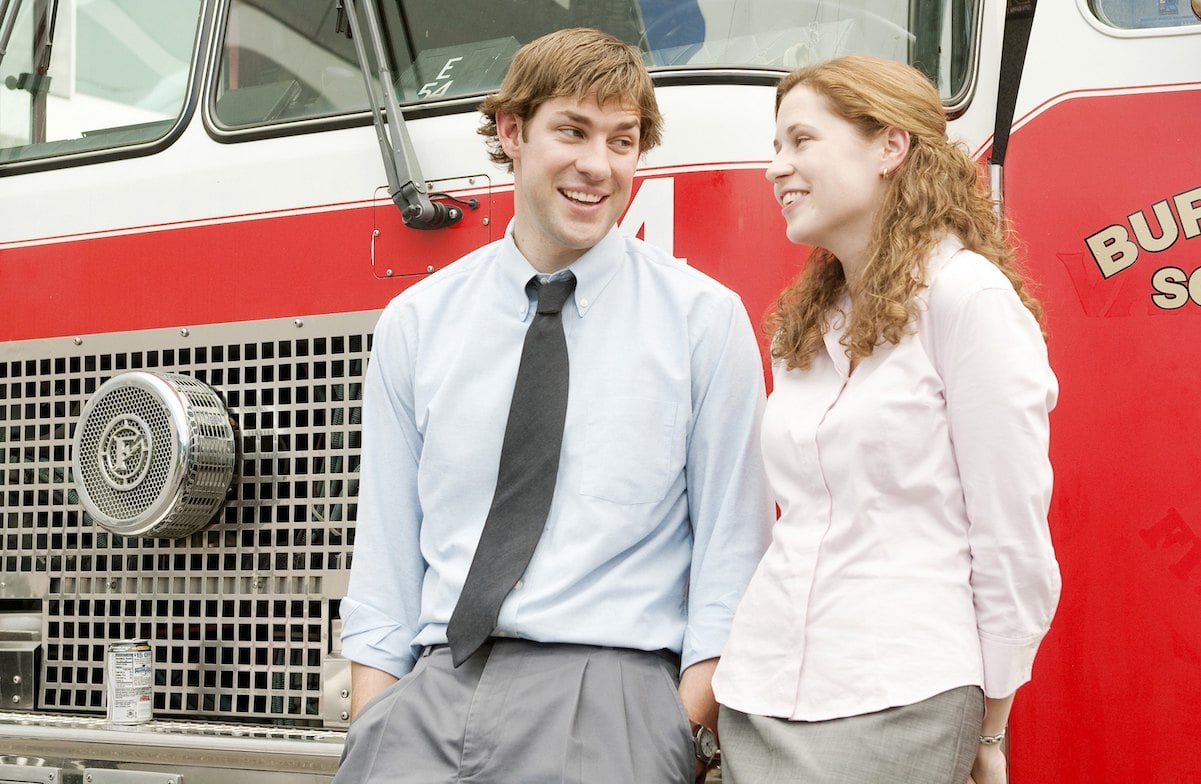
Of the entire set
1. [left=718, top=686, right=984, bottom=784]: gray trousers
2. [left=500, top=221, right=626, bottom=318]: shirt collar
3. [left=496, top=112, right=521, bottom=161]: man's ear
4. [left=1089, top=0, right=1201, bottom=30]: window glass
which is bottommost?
[left=718, top=686, right=984, bottom=784]: gray trousers

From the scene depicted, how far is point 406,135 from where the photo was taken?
2758 mm

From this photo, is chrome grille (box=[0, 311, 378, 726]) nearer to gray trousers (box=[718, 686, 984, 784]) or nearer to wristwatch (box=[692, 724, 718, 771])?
wristwatch (box=[692, 724, 718, 771])

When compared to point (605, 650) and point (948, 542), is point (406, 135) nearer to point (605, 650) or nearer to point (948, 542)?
point (605, 650)

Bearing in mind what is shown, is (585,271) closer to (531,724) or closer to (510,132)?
(510,132)

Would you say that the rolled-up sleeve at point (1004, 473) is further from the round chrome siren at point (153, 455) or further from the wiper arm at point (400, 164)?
the round chrome siren at point (153, 455)

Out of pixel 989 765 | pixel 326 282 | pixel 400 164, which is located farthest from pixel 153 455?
pixel 989 765

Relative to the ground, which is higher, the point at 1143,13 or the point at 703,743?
the point at 1143,13

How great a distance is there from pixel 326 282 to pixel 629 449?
1073 millimetres

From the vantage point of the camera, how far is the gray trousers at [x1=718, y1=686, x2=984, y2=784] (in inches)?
65.2

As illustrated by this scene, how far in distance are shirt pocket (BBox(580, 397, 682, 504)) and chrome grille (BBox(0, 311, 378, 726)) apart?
2.92ft

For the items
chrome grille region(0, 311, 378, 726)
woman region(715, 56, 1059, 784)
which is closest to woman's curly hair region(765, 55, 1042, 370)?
woman region(715, 56, 1059, 784)

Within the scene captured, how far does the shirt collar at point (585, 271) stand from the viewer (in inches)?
86.4

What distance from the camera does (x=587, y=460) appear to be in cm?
208

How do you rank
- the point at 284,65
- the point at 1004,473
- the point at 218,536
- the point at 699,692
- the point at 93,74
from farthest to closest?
the point at 93,74 < the point at 284,65 < the point at 218,536 < the point at 699,692 < the point at 1004,473
